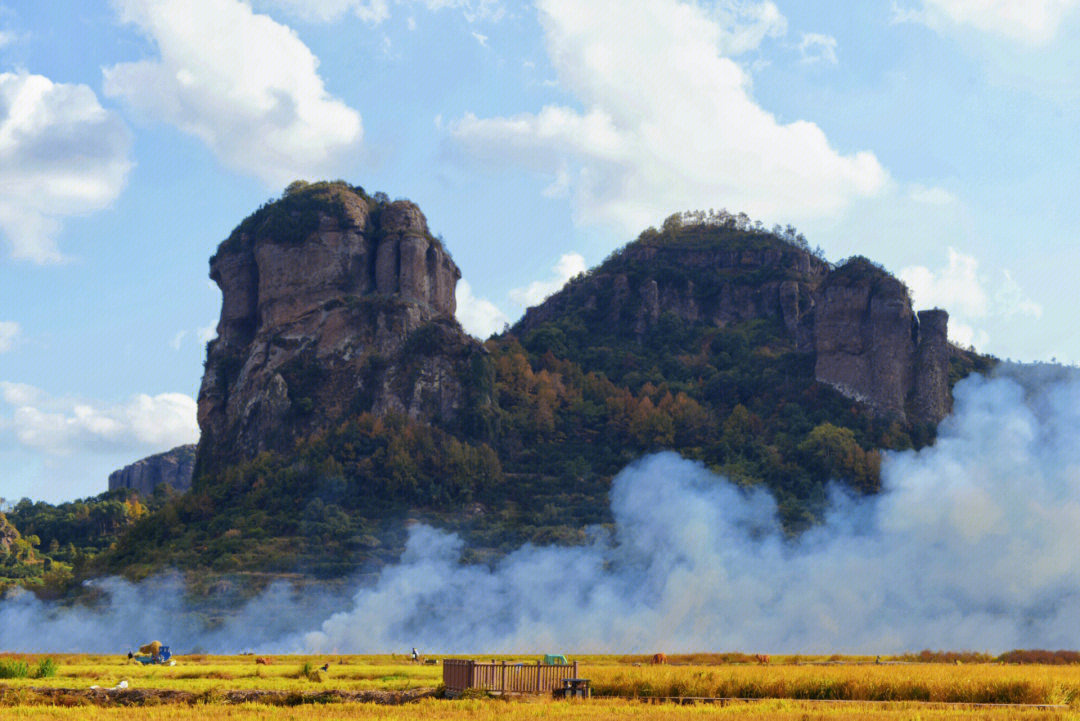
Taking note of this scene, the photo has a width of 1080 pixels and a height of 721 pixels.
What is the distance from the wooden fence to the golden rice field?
5.42 feet

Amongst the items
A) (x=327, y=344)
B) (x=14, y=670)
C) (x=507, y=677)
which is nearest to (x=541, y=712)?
(x=507, y=677)

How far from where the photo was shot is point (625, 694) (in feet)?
224

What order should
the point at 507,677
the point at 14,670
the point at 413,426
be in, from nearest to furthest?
the point at 507,677 < the point at 14,670 < the point at 413,426

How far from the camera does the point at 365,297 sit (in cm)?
19200

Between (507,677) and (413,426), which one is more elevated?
(413,426)

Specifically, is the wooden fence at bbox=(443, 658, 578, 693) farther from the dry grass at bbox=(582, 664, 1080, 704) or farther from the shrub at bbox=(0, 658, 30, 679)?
the shrub at bbox=(0, 658, 30, 679)

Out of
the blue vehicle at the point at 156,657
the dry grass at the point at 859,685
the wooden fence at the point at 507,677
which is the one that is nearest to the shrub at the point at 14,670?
Answer: the blue vehicle at the point at 156,657

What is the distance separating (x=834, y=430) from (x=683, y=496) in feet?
93.7

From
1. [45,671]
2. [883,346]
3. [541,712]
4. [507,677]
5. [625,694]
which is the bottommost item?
[541,712]

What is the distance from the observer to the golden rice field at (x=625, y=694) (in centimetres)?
5794

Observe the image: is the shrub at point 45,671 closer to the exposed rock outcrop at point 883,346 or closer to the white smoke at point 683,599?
the white smoke at point 683,599

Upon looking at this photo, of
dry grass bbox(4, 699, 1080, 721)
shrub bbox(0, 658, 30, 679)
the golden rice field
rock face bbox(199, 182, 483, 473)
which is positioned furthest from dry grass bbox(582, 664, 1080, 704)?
rock face bbox(199, 182, 483, 473)

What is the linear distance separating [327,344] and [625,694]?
126 metres

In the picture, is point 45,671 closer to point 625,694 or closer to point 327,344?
point 625,694
